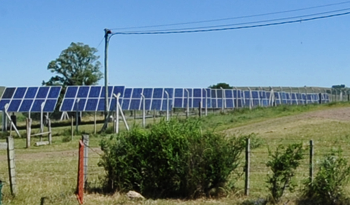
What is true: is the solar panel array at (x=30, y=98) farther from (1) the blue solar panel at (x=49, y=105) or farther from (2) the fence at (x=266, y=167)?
(2) the fence at (x=266, y=167)

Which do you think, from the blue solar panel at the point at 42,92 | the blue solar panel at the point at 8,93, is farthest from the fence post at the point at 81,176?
the blue solar panel at the point at 8,93

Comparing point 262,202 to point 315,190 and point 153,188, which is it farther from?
point 153,188

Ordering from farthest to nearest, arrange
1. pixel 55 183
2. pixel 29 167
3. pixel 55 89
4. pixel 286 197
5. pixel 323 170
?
pixel 55 89, pixel 29 167, pixel 55 183, pixel 286 197, pixel 323 170

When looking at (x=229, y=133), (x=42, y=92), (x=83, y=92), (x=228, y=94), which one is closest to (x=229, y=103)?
(x=228, y=94)

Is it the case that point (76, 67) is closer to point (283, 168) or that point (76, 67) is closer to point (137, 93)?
point (137, 93)

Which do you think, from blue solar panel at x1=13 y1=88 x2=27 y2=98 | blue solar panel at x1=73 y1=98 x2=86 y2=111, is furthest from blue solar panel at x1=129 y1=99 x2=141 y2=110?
blue solar panel at x1=13 y1=88 x2=27 y2=98

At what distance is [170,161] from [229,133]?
7.56ft

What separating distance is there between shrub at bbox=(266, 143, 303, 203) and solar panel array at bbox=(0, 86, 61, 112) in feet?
87.0

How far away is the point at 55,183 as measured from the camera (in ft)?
41.0

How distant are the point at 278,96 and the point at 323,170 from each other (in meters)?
48.2

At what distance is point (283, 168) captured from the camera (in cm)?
1030

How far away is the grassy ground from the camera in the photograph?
36.1 ft

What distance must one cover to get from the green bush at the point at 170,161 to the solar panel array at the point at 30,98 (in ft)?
80.0

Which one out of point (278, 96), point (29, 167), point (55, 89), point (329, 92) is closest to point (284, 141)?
point (29, 167)
